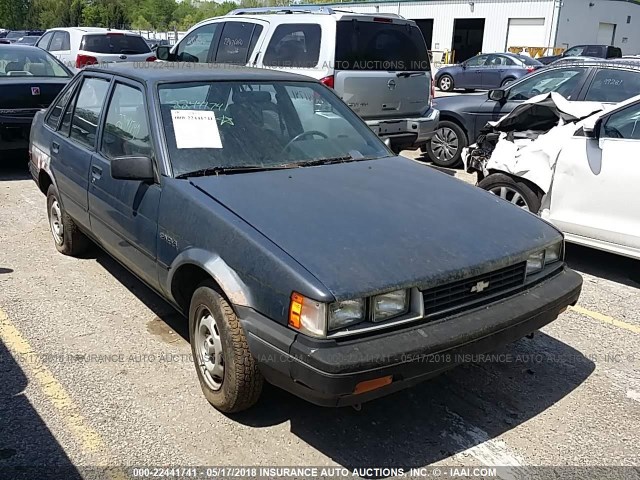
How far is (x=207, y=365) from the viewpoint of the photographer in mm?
3283

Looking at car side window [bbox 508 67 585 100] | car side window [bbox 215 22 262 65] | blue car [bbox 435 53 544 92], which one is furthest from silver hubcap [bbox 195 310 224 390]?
blue car [bbox 435 53 544 92]

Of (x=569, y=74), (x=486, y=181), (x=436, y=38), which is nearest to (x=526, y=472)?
(x=486, y=181)

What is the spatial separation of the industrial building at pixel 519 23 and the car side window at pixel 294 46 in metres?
27.4

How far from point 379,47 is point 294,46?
1085 millimetres

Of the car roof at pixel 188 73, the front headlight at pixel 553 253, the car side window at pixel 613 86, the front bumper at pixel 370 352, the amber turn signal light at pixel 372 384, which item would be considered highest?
the car roof at pixel 188 73

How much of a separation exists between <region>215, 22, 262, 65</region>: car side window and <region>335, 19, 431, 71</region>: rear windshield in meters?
1.50

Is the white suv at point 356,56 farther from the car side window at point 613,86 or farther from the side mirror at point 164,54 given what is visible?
the car side window at point 613,86

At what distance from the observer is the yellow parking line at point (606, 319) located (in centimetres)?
447

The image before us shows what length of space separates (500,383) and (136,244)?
7.73 feet

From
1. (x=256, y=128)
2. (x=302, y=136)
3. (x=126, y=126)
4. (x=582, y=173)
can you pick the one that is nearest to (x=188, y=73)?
(x=126, y=126)

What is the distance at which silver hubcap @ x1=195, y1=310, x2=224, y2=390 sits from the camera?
10.3ft

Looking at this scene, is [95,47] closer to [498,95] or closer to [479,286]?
[498,95]

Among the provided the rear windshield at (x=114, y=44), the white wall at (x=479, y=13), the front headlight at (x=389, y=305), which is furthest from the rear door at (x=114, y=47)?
the white wall at (x=479, y=13)

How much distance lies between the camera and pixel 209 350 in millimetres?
3246
